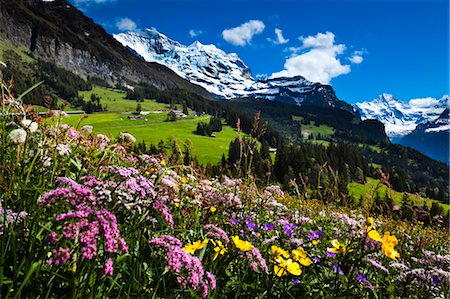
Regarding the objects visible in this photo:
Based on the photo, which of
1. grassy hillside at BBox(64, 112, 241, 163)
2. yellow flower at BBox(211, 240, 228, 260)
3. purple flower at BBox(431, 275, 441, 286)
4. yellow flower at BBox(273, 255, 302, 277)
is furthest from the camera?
grassy hillside at BBox(64, 112, 241, 163)

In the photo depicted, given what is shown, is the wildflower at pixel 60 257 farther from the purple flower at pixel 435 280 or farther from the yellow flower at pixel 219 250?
the purple flower at pixel 435 280

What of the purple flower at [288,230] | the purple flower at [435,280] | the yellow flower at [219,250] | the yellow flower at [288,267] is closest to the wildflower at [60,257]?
the yellow flower at [219,250]

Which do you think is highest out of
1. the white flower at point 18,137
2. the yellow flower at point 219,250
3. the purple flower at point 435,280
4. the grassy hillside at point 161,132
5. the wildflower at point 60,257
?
the white flower at point 18,137

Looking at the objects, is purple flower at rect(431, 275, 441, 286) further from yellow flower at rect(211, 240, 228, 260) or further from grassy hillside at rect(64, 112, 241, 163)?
grassy hillside at rect(64, 112, 241, 163)

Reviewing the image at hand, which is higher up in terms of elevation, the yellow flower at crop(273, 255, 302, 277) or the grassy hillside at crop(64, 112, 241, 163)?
the yellow flower at crop(273, 255, 302, 277)

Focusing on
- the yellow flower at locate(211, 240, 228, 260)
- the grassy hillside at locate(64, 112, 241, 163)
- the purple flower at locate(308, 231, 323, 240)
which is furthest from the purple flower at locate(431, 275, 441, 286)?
the grassy hillside at locate(64, 112, 241, 163)

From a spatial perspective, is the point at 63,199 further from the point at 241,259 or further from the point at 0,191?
the point at 241,259

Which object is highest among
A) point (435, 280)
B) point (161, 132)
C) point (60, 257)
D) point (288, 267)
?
point (60, 257)

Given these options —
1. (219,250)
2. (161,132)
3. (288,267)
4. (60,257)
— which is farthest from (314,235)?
(161,132)

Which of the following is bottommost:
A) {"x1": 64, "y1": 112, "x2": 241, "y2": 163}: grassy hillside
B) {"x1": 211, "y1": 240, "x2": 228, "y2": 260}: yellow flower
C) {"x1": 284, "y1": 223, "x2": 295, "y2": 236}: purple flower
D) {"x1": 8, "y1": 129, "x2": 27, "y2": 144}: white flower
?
{"x1": 64, "y1": 112, "x2": 241, "y2": 163}: grassy hillside

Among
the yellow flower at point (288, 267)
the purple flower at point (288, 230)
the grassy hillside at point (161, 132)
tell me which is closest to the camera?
the yellow flower at point (288, 267)

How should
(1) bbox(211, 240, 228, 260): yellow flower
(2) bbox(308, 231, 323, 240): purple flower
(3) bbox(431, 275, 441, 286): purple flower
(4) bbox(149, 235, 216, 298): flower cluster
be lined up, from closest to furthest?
1. (4) bbox(149, 235, 216, 298): flower cluster
2. (1) bbox(211, 240, 228, 260): yellow flower
3. (3) bbox(431, 275, 441, 286): purple flower
4. (2) bbox(308, 231, 323, 240): purple flower

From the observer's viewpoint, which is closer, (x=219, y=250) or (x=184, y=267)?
(x=184, y=267)

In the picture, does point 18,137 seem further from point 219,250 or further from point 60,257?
point 219,250
